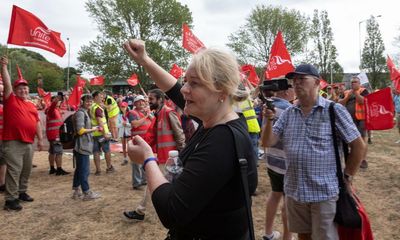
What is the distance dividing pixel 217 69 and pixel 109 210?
4.65 metres

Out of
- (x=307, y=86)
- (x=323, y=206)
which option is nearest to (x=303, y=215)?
(x=323, y=206)

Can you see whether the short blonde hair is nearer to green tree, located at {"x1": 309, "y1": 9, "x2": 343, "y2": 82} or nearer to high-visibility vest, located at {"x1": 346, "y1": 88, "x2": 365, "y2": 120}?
high-visibility vest, located at {"x1": 346, "y1": 88, "x2": 365, "y2": 120}

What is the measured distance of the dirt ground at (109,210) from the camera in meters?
4.53

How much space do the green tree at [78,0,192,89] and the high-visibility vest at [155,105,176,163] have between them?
31.5 meters

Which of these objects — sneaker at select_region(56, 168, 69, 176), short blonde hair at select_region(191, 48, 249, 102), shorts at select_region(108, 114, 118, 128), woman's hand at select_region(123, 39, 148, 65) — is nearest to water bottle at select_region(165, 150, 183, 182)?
short blonde hair at select_region(191, 48, 249, 102)

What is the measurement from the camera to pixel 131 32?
37.3 meters

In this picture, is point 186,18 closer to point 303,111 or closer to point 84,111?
point 84,111

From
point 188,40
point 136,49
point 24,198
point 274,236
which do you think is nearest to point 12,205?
point 24,198

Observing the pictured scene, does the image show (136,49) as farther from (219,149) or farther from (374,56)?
(374,56)

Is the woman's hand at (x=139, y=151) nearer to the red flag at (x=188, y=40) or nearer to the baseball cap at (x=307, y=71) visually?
the baseball cap at (x=307, y=71)

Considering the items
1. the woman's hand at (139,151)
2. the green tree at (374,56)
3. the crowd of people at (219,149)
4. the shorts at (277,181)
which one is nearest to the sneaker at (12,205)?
the crowd of people at (219,149)

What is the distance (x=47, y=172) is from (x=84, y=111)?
3059 millimetres

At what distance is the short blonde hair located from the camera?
54.6 inches

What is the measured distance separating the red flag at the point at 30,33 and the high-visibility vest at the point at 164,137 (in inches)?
90.6
